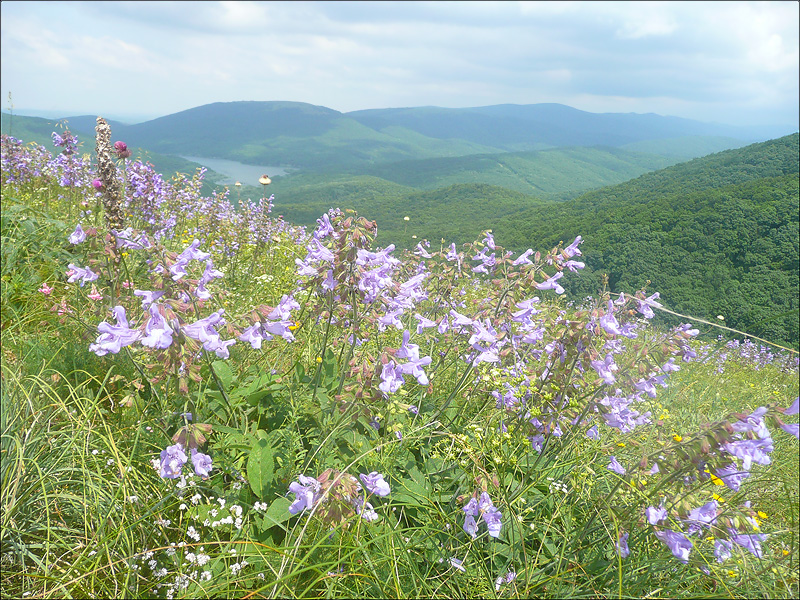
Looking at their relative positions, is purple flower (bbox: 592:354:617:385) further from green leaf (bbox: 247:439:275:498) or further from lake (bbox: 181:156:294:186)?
lake (bbox: 181:156:294:186)

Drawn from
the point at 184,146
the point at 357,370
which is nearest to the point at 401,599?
the point at 357,370

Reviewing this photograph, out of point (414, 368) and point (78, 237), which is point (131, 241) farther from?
point (414, 368)

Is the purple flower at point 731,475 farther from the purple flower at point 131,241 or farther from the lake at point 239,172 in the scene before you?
the lake at point 239,172

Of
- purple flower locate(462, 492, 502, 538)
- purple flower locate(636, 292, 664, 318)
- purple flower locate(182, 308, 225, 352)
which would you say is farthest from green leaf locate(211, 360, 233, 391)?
purple flower locate(636, 292, 664, 318)

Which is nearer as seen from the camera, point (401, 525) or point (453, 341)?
point (401, 525)

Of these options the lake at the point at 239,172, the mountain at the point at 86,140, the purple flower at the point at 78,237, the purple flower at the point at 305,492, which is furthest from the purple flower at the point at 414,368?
the lake at the point at 239,172

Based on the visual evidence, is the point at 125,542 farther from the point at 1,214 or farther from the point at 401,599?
the point at 1,214
